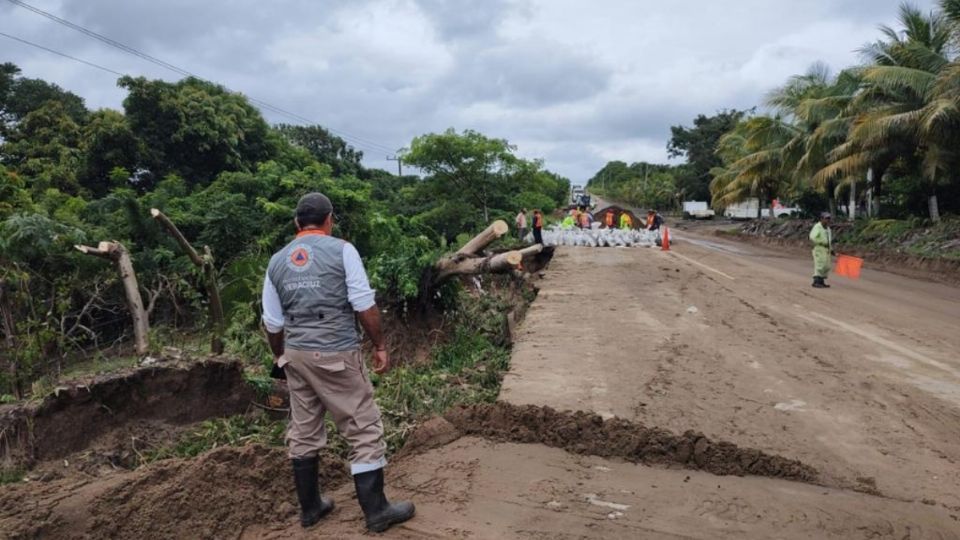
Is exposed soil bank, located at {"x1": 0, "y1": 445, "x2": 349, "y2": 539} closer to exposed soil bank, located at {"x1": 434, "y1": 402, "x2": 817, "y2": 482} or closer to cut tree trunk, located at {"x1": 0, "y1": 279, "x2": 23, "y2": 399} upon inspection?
exposed soil bank, located at {"x1": 434, "y1": 402, "x2": 817, "y2": 482}

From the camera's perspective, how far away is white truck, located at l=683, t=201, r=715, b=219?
178ft

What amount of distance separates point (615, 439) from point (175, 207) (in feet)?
Answer: 39.8

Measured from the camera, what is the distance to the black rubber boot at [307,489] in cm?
343

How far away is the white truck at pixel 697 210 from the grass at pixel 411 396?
49348mm

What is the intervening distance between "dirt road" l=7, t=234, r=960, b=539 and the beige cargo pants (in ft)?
1.36

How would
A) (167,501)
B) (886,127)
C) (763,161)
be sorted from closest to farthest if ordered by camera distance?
(167,501), (886,127), (763,161)

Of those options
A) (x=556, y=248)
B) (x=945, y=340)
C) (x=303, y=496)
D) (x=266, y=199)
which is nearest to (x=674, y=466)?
(x=303, y=496)

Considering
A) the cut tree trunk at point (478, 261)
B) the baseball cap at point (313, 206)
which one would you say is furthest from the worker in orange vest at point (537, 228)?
the baseball cap at point (313, 206)

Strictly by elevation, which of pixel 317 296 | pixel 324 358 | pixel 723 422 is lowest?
pixel 723 422

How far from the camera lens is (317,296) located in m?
3.45

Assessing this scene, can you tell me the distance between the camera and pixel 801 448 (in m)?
4.59

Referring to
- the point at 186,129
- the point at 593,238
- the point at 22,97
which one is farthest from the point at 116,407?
the point at 22,97

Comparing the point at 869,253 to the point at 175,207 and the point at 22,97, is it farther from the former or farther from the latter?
the point at 22,97

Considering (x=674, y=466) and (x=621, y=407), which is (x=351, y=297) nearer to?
(x=674, y=466)
